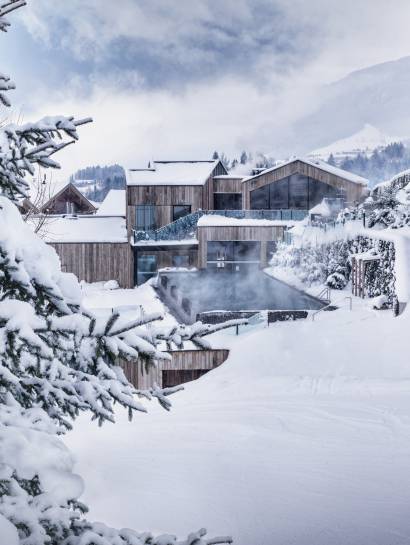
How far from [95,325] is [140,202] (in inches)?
1096

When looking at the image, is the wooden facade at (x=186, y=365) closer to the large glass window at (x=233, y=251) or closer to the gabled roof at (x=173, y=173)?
the large glass window at (x=233, y=251)

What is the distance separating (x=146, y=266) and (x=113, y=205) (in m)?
12.9

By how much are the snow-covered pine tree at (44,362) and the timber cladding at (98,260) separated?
25.4 metres

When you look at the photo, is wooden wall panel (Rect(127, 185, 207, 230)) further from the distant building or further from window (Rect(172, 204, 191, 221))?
window (Rect(172, 204, 191, 221))

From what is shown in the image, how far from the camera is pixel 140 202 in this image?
98.2 feet

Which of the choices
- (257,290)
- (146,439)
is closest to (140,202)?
(257,290)

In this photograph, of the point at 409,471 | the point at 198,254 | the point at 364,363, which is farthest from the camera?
the point at 198,254

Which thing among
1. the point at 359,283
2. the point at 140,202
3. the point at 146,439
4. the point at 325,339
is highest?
the point at 140,202

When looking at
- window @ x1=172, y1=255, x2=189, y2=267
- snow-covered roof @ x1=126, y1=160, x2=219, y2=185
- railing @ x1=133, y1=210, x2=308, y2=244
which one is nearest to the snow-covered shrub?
railing @ x1=133, y1=210, x2=308, y2=244

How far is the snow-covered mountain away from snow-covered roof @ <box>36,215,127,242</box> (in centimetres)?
7618

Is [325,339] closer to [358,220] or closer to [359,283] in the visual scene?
[359,283]

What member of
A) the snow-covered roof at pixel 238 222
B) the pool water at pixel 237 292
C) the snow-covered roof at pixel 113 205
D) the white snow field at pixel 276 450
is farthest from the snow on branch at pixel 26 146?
the snow-covered roof at pixel 113 205

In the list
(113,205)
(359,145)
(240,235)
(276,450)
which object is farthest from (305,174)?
(359,145)

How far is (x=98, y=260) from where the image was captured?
28.2 m
